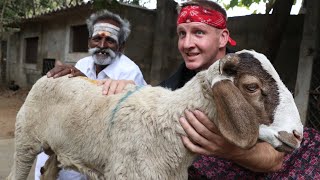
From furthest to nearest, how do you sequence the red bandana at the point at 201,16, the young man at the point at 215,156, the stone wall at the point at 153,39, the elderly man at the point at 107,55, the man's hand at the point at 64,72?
the stone wall at the point at 153,39 < the elderly man at the point at 107,55 < the man's hand at the point at 64,72 < the red bandana at the point at 201,16 < the young man at the point at 215,156

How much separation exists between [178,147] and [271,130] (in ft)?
1.73

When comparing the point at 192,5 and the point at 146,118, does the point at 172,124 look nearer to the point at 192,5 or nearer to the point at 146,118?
the point at 146,118

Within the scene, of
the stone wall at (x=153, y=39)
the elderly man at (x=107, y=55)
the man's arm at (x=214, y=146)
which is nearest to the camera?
the man's arm at (x=214, y=146)

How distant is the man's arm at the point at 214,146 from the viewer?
1840 millimetres

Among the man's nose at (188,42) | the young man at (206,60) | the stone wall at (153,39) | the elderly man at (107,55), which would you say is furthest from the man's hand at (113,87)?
the stone wall at (153,39)

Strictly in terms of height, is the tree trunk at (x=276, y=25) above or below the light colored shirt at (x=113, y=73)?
above

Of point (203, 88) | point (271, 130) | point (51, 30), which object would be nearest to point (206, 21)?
A: point (203, 88)

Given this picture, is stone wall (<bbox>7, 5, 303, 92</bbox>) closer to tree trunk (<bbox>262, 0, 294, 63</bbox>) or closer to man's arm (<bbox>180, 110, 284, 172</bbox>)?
tree trunk (<bbox>262, 0, 294, 63</bbox>)

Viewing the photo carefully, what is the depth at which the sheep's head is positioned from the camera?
161 centimetres

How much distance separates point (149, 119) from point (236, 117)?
23.7 inches

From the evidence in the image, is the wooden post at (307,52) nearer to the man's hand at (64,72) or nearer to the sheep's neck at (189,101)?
the man's hand at (64,72)

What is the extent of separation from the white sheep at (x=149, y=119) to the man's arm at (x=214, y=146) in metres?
0.05

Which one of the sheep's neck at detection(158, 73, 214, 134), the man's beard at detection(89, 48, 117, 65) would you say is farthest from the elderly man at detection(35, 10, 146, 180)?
the sheep's neck at detection(158, 73, 214, 134)

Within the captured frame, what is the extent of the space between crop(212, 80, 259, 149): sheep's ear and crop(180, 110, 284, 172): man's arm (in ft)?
0.60
